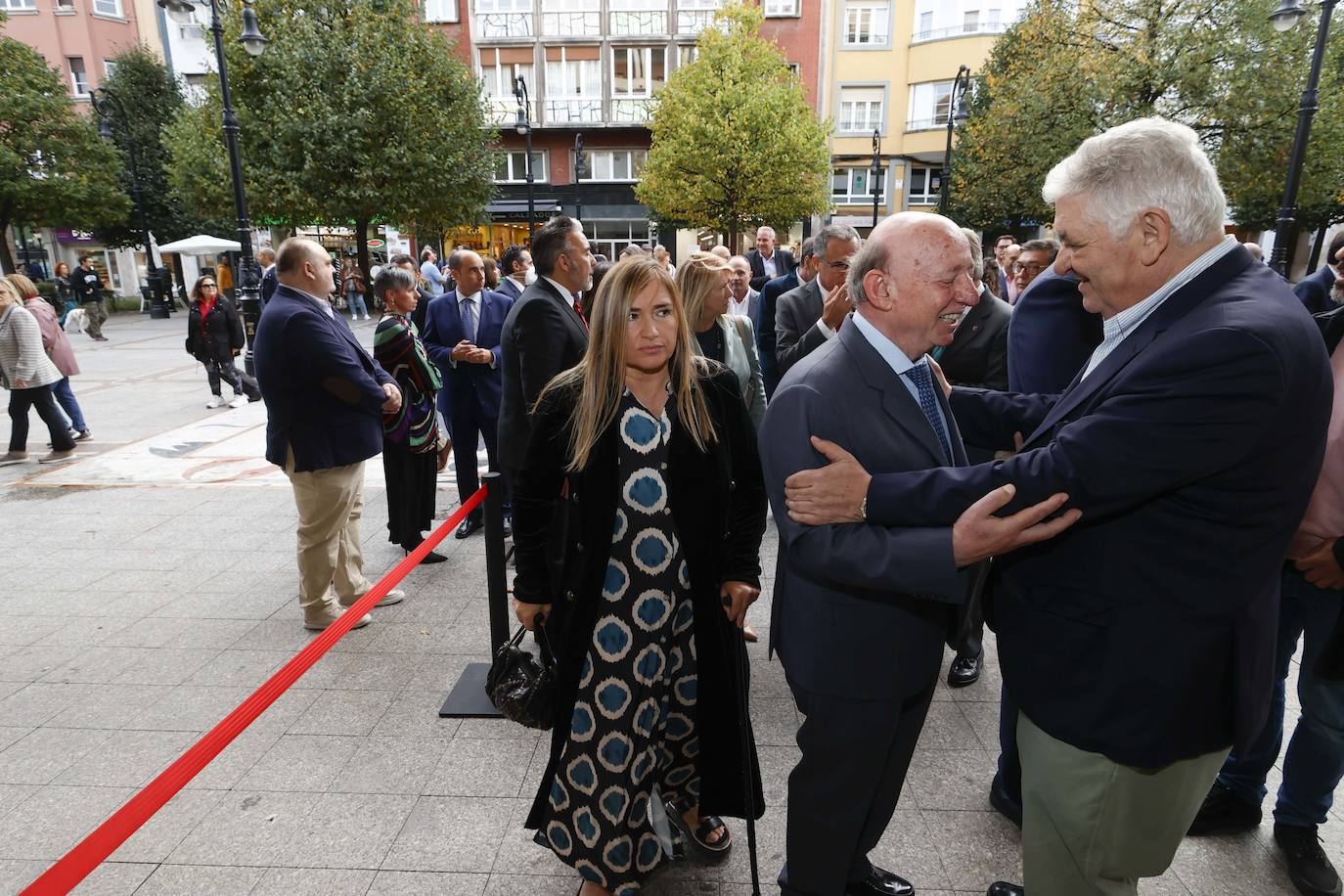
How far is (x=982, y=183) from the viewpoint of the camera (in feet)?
76.5

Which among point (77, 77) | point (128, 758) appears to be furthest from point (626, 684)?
point (77, 77)

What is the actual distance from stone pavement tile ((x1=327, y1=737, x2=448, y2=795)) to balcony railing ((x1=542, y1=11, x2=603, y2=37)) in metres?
35.7

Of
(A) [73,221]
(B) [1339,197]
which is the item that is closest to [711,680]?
(B) [1339,197]

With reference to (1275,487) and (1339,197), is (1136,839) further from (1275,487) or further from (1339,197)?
(1339,197)

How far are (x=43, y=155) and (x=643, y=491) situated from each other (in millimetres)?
33393

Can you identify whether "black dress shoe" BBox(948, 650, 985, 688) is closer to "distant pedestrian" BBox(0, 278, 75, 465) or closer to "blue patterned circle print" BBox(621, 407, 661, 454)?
"blue patterned circle print" BBox(621, 407, 661, 454)

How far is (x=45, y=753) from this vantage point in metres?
3.50

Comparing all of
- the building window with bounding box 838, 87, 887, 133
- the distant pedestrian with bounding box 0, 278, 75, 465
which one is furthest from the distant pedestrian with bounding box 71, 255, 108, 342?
the building window with bounding box 838, 87, 887, 133

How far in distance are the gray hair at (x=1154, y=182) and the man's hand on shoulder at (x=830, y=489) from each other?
74 centimetres

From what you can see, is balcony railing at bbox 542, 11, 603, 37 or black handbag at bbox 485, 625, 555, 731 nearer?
black handbag at bbox 485, 625, 555, 731

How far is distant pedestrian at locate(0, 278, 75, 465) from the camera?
819 cm

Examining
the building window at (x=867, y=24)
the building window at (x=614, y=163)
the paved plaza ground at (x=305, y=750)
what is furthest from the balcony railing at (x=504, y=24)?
the paved plaza ground at (x=305, y=750)

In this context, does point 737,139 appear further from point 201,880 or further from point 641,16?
point 201,880

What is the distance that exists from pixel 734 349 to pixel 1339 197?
22.1 metres
